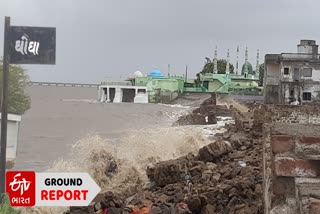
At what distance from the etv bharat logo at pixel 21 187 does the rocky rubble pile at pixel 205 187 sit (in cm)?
232

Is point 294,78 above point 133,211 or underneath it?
above

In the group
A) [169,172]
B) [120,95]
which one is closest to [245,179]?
[169,172]

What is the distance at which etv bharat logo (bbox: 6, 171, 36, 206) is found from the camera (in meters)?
3.83

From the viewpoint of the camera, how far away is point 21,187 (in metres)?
→ 3.90

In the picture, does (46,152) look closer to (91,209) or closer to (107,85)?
(91,209)

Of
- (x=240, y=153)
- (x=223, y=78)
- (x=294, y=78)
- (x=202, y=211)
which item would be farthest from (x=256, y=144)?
(x=223, y=78)

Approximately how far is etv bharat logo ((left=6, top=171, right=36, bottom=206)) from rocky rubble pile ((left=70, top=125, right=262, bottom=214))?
2.32 meters

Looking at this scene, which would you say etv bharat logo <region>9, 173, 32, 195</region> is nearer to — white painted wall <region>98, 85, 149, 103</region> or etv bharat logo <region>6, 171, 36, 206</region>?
etv bharat logo <region>6, 171, 36, 206</region>

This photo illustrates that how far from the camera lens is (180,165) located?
10.7 m

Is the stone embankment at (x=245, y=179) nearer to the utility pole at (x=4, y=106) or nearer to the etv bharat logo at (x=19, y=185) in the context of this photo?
the etv bharat logo at (x=19, y=185)

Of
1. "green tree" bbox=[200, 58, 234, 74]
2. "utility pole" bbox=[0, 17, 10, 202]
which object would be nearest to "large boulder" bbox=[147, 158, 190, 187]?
"utility pole" bbox=[0, 17, 10, 202]

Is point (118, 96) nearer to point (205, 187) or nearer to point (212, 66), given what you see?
point (212, 66)

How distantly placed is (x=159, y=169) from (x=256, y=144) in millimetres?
2845

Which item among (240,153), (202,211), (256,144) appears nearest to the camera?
(202,211)
